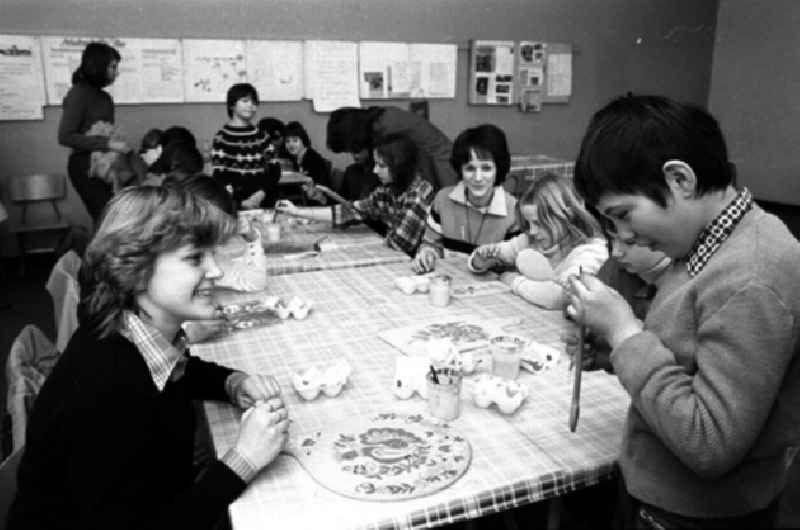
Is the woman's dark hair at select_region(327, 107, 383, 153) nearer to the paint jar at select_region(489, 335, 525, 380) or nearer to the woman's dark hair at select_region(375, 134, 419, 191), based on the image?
the woman's dark hair at select_region(375, 134, 419, 191)

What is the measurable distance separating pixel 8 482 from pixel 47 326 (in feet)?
11.5

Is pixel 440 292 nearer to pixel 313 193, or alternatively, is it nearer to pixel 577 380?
pixel 577 380

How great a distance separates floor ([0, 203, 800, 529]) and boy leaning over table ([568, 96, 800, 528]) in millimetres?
101

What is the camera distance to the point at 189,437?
1.38 meters

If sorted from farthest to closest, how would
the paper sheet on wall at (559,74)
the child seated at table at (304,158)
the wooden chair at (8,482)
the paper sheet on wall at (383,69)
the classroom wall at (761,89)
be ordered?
the classroom wall at (761,89) → the paper sheet on wall at (559,74) → the paper sheet on wall at (383,69) → the child seated at table at (304,158) → the wooden chair at (8,482)

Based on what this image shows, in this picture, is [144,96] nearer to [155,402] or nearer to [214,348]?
[214,348]

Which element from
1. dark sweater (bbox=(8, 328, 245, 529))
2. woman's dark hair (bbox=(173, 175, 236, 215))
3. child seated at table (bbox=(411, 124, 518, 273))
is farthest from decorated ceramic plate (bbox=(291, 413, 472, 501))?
child seated at table (bbox=(411, 124, 518, 273))

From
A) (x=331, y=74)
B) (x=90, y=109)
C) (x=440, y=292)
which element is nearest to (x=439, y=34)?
(x=331, y=74)

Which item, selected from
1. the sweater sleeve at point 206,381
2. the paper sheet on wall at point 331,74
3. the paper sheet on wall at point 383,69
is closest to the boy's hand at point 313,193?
the paper sheet on wall at point 331,74

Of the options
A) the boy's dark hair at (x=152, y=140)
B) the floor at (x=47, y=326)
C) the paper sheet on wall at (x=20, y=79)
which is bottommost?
the floor at (x=47, y=326)

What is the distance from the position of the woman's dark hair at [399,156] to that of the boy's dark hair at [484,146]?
0.83 ft

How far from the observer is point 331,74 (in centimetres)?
639

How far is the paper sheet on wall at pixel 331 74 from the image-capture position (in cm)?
630

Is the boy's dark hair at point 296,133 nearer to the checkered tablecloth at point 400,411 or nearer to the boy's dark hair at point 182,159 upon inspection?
the boy's dark hair at point 182,159
